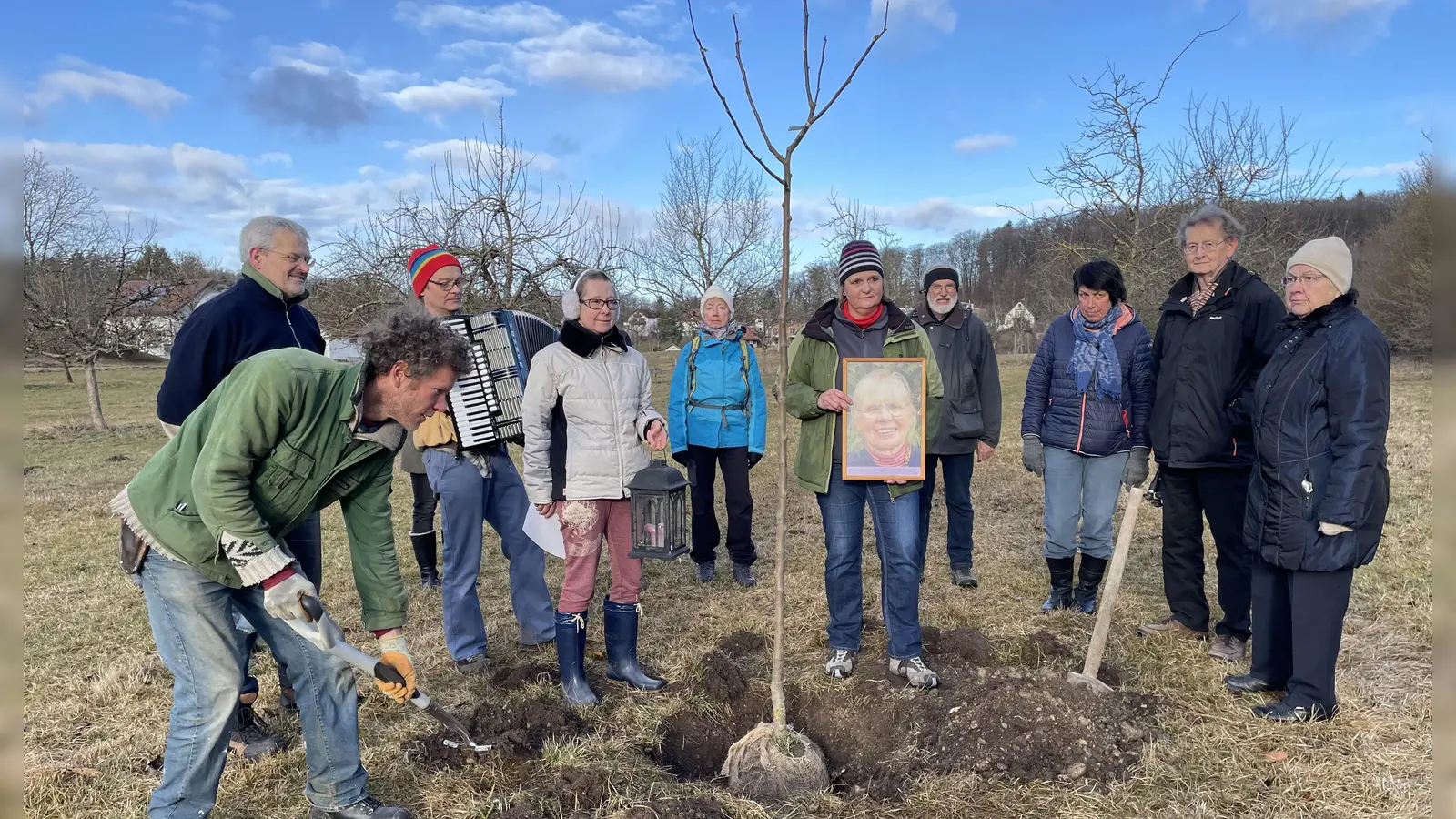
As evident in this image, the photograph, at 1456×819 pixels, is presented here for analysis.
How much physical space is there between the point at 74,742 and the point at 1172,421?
19.0 ft

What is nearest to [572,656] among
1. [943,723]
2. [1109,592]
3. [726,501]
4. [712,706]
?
[712,706]

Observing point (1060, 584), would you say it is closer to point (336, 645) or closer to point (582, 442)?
point (582, 442)

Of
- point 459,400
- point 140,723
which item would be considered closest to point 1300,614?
point 459,400

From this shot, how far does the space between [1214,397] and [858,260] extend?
2.08 meters

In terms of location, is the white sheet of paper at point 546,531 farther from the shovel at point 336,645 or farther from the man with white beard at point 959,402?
the man with white beard at point 959,402

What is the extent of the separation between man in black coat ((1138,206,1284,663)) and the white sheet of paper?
3.39 m

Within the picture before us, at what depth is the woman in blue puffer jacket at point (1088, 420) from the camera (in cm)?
461

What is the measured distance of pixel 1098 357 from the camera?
15.2ft

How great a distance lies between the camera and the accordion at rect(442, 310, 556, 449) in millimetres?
4223

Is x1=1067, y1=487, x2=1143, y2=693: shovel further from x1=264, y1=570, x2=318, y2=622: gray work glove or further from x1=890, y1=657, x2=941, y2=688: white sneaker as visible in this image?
x1=264, y1=570, x2=318, y2=622: gray work glove

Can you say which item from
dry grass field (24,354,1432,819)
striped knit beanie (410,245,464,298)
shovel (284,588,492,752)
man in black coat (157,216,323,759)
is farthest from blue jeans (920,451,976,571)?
man in black coat (157,216,323,759)

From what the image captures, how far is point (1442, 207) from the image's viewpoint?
1.51 metres

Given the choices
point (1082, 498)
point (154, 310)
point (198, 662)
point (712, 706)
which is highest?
point (154, 310)

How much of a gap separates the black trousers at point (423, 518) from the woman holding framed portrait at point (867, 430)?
2.89 meters
